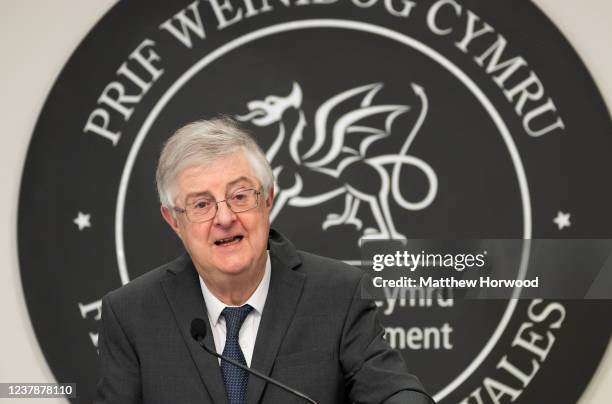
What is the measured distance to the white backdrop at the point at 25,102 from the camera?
3.54 metres

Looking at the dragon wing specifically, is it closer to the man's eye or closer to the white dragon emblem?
the white dragon emblem

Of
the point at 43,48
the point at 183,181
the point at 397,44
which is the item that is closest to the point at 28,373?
the point at 43,48

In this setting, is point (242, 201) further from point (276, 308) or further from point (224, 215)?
point (276, 308)

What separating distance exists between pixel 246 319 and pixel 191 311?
15 cm

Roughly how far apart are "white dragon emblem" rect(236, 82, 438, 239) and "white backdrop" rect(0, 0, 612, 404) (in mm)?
745

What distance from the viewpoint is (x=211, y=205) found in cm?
227

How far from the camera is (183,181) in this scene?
2273mm

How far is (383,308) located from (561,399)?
0.77 meters

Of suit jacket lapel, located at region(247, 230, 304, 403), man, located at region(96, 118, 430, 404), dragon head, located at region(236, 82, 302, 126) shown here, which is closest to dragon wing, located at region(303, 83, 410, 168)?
dragon head, located at region(236, 82, 302, 126)

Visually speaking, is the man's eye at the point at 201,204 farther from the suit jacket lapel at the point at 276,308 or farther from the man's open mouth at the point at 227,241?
the suit jacket lapel at the point at 276,308

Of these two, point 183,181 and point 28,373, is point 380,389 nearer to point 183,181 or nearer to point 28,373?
point 183,181

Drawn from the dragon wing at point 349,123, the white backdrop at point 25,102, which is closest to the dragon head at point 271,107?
the dragon wing at point 349,123

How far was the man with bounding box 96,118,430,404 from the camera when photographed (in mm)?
2264

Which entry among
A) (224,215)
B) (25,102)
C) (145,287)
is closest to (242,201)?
(224,215)
